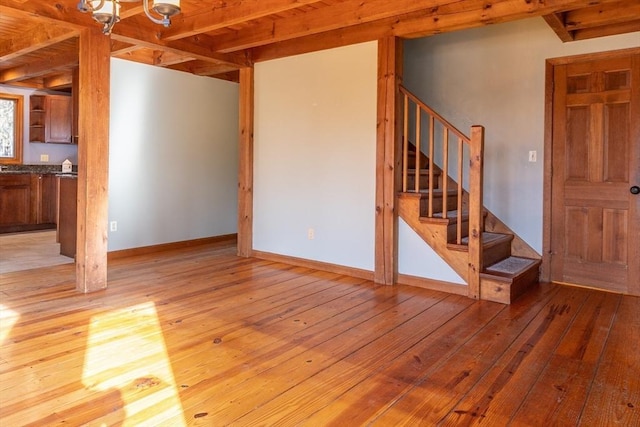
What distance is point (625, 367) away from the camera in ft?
8.00

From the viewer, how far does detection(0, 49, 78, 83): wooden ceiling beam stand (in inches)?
227

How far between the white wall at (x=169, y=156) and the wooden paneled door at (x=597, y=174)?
420cm

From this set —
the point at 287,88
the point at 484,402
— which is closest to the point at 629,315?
the point at 484,402

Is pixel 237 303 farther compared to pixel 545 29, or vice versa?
pixel 545 29

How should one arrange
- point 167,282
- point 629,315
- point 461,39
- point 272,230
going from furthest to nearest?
point 272,230
point 461,39
point 167,282
point 629,315

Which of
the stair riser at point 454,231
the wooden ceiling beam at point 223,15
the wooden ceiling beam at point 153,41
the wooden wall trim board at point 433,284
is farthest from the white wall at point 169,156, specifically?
the stair riser at point 454,231

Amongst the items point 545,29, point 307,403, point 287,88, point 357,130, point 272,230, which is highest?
point 545,29

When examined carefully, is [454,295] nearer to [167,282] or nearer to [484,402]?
[484,402]

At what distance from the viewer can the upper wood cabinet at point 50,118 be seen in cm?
767

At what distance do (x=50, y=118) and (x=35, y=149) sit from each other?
0.63 m

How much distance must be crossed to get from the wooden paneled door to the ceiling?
0.43 meters

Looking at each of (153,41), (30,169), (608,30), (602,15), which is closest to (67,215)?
(153,41)

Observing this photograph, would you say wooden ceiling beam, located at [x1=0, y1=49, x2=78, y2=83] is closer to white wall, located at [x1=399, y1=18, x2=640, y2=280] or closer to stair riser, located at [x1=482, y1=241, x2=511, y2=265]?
white wall, located at [x1=399, y1=18, x2=640, y2=280]

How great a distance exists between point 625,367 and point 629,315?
3.70 ft
